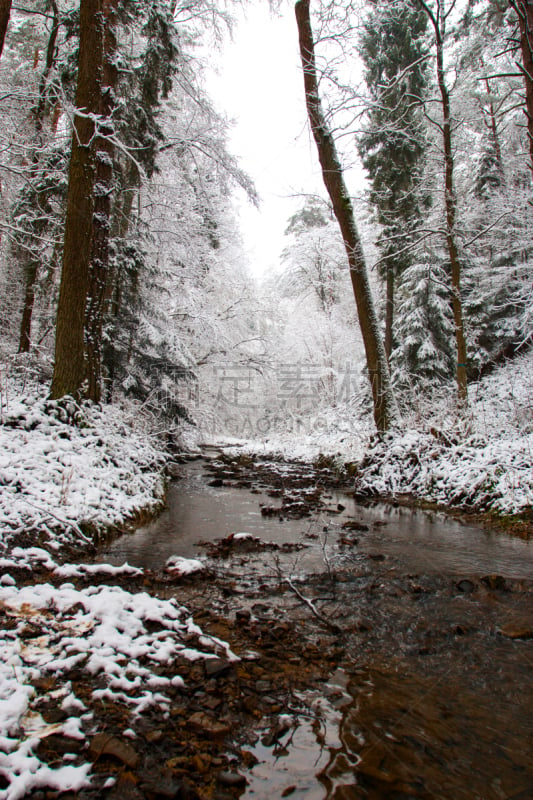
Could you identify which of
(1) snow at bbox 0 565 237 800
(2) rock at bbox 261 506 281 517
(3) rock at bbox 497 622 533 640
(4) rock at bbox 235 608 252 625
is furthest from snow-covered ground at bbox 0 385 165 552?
(3) rock at bbox 497 622 533 640

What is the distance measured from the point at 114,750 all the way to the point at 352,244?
9416 millimetres

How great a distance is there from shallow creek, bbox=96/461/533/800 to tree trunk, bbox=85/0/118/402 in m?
2.73

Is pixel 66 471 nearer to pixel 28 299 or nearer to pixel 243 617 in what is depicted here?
pixel 243 617

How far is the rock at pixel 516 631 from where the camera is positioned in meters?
2.87

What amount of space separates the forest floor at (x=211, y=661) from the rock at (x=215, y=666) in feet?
0.04

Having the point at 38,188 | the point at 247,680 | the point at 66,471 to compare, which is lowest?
the point at 247,680

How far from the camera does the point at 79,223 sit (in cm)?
632

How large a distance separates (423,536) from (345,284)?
21353 millimetres

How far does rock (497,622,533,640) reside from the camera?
2.87m

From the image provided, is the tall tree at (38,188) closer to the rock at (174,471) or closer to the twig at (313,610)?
the rock at (174,471)

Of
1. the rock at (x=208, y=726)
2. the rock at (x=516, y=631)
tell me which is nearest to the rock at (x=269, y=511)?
the rock at (x=516, y=631)

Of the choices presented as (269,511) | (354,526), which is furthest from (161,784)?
(269,511)

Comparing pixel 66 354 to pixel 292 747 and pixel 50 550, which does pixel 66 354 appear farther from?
pixel 292 747

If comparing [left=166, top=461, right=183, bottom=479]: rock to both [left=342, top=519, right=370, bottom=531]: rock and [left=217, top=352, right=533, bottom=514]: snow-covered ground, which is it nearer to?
[left=217, top=352, right=533, bottom=514]: snow-covered ground
